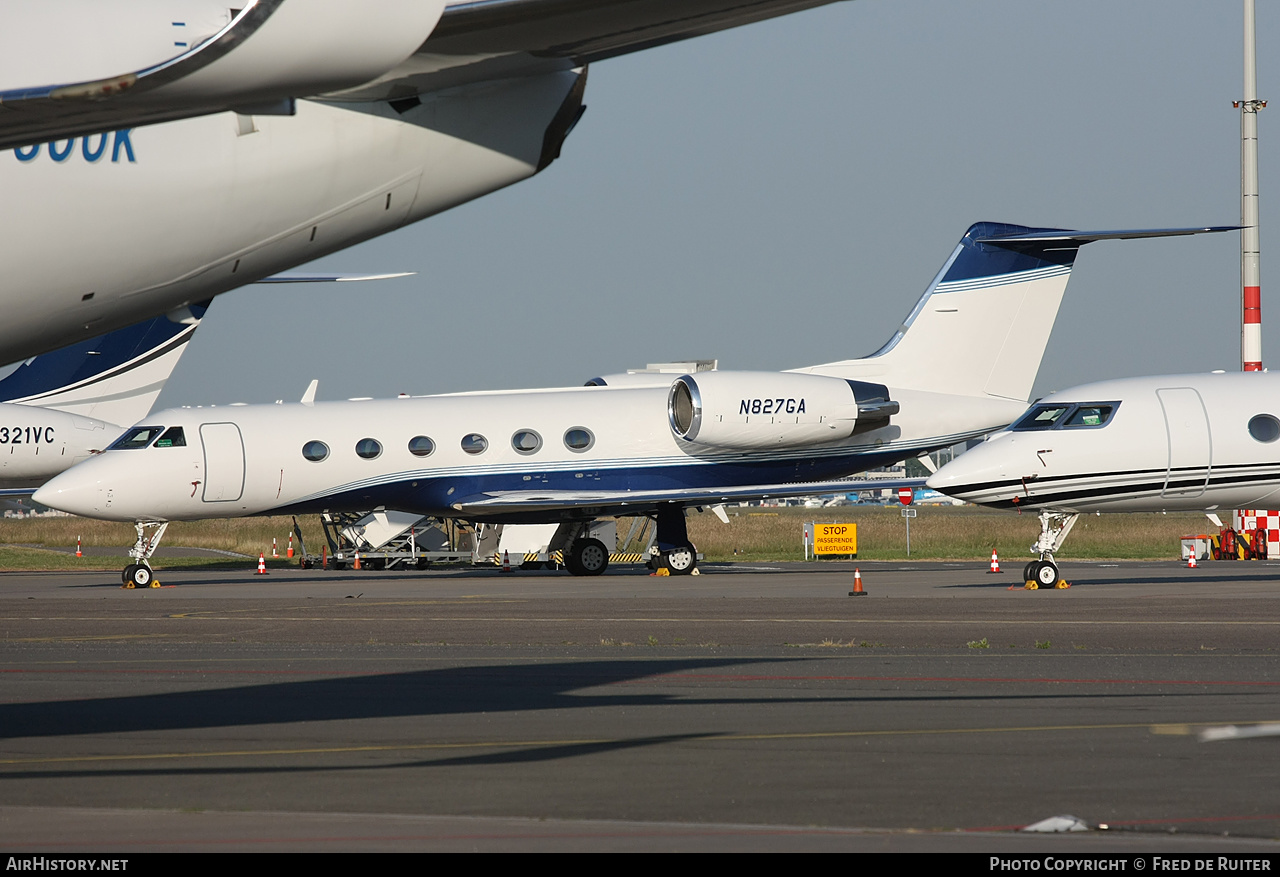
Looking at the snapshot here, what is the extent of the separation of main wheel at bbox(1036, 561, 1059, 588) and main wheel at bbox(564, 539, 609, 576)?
443 inches

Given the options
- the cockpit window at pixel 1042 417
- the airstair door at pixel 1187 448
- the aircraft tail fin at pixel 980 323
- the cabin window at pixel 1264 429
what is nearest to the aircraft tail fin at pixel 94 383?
the aircraft tail fin at pixel 980 323

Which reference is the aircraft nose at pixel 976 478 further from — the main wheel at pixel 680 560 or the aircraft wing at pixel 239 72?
the aircraft wing at pixel 239 72

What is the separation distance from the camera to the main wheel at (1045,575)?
21.4m

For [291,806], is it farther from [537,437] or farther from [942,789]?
[537,437]

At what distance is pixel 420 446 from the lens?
28.5 metres

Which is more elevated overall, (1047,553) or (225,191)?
(225,191)

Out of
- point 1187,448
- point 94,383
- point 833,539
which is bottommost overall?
point 833,539

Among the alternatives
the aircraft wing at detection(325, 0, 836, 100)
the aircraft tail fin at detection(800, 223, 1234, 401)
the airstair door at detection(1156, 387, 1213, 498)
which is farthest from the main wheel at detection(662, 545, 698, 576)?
the aircraft wing at detection(325, 0, 836, 100)

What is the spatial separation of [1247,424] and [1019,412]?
9.80m

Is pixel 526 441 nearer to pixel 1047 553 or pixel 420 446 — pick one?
pixel 420 446

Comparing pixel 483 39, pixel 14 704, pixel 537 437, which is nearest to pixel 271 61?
pixel 483 39

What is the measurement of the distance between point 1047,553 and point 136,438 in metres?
16.9

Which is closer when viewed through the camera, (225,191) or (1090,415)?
(225,191)

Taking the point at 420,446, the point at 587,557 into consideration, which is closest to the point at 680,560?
the point at 587,557
